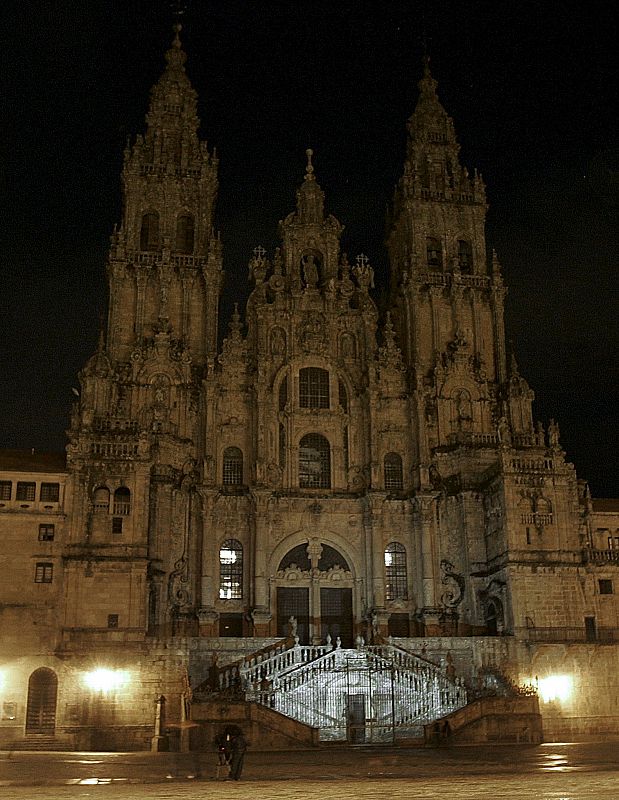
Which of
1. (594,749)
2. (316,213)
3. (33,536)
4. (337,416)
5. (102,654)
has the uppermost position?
(316,213)

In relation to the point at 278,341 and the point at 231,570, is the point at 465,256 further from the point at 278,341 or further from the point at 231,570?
the point at 231,570

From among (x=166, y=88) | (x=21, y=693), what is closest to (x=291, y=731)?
(x=21, y=693)

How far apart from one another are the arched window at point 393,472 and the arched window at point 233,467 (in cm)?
882

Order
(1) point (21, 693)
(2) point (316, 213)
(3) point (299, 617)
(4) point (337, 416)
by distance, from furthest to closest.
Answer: (2) point (316, 213), (4) point (337, 416), (3) point (299, 617), (1) point (21, 693)

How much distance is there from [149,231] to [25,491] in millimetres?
20755

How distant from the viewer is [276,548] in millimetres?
54156

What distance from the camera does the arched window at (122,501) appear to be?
4906cm

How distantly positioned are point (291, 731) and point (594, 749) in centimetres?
1243

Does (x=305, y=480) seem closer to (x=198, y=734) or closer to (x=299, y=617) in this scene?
(x=299, y=617)

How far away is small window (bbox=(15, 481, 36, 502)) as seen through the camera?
48.0m

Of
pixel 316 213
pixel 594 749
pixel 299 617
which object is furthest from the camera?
pixel 316 213

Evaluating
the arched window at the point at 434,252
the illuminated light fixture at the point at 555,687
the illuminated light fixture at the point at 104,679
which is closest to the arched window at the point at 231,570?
the illuminated light fixture at the point at 104,679

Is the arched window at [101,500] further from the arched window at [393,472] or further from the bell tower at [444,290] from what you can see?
the bell tower at [444,290]

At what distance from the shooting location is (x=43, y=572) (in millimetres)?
46906
